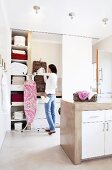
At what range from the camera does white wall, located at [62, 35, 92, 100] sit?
4.32 m

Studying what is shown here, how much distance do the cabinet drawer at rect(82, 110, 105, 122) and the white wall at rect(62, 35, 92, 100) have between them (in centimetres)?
193

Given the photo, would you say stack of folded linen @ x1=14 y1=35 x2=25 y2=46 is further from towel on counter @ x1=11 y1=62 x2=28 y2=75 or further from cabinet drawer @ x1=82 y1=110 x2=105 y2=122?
cabinet drawer @ x1=82 y1=110 x2=105 y2=122

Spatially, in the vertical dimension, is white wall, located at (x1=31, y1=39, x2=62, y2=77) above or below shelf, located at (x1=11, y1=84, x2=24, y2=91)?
above

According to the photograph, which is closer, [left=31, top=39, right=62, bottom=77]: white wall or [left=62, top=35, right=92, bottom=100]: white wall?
[left=62, top=35, right=92, bottom=100]: white wall

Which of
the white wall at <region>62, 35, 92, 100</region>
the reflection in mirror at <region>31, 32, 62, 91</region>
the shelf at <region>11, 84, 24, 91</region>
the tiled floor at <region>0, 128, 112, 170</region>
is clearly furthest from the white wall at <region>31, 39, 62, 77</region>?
the tiled floor at <region>0, 128, 112, 170</region>

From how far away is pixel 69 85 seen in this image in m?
4.34

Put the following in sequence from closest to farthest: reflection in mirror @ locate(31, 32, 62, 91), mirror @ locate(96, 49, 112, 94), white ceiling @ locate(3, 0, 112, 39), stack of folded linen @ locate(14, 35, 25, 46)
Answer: white ceiling @ locate(3, 0, 112, 39) → stack of folded linen @ locate(14, 35, 25, 46) → mirror @ locate(96, 49, 112, 94) → reflection in mirror @ locate(31, 32, 62, 91)

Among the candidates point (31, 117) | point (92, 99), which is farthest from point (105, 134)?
point (31, 117)

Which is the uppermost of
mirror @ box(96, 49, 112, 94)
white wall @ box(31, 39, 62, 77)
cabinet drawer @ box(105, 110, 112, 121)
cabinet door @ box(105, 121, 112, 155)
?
white wall @ box(31, 39, 62, 77)

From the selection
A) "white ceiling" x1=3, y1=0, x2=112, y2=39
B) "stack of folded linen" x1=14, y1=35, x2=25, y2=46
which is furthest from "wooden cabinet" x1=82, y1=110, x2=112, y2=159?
"stack of folded linen" x1=14, y1=35, x2=25, y2=46

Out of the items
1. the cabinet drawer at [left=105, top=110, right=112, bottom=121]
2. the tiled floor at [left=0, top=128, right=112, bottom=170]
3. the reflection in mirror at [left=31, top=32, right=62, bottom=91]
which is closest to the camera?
the tiled floor at [left=0, top=128, right=112, bottom=170]

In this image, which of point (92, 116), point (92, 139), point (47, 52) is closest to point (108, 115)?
point (92, 116)

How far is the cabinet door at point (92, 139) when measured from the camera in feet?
7.56

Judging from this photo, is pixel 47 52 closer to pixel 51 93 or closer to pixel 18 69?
pixel 18 69
